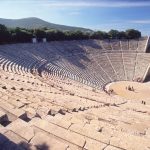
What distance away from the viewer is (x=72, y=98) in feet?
55.3

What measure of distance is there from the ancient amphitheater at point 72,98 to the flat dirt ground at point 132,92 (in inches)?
37.8

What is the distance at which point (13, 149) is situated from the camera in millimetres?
4609

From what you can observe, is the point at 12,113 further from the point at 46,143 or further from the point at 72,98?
the point at 72,98

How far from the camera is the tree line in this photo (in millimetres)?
48312

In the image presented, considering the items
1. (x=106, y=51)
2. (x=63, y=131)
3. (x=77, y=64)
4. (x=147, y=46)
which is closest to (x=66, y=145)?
(x=63, y=131)

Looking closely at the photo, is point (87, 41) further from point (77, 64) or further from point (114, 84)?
point (114, 84)

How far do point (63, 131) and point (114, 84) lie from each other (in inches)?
1526

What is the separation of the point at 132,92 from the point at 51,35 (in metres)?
26.0

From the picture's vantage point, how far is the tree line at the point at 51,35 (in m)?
48.3

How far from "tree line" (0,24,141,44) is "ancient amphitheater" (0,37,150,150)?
273cm

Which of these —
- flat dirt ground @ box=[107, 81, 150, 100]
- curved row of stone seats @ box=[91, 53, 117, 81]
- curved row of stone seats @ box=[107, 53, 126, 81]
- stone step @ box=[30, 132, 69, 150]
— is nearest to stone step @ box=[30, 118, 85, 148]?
stone step @ box=[30, 132, 69, 150]

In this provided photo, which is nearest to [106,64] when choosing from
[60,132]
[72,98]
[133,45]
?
[133,45]

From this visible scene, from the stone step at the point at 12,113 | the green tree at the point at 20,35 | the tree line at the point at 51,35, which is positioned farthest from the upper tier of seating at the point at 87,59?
the stone step at the point at 12,113

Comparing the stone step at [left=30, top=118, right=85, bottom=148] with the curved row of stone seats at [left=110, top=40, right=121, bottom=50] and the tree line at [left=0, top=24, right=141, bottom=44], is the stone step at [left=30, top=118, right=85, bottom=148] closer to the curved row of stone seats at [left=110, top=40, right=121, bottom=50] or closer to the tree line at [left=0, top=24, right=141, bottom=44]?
the tree line at [left=0, top=24, right=141, bottom=44]
